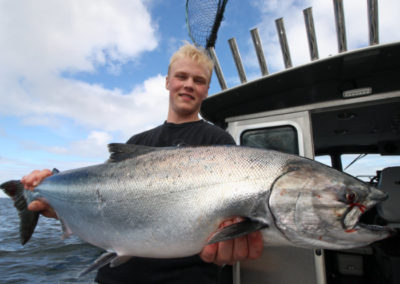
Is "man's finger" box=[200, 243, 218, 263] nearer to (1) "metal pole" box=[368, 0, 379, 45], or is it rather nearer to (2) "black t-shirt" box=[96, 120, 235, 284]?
(2) "black t-shirt" box=[96, 120, 235, 284]

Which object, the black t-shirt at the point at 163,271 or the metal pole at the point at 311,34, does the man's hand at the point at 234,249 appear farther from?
the metal pole at the point at 311,34

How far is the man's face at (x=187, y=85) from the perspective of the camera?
270 centimetres

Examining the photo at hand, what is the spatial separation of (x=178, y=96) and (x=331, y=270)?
17.2ft

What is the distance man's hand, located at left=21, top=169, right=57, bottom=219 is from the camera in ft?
9.53

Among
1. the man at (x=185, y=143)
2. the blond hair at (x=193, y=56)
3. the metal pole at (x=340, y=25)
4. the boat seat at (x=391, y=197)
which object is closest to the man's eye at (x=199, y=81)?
the man at (x=185, y=143)

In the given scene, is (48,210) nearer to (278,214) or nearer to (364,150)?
(278,214)

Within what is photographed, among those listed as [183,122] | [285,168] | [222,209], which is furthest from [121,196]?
[285,168]

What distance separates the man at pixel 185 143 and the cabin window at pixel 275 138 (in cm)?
183

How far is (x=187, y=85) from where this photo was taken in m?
2.67

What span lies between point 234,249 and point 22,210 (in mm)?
2822

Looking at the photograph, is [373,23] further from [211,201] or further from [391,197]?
[211,201]

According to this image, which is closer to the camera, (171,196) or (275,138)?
(171,196)

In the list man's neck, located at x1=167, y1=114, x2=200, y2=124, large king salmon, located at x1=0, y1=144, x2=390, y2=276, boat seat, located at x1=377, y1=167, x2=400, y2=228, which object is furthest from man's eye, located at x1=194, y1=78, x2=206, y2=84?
boat seat, located at x1=377, y1=167, x2=400, y2=228

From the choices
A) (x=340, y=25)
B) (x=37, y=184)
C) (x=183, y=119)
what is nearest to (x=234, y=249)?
(x=183, y=119)
